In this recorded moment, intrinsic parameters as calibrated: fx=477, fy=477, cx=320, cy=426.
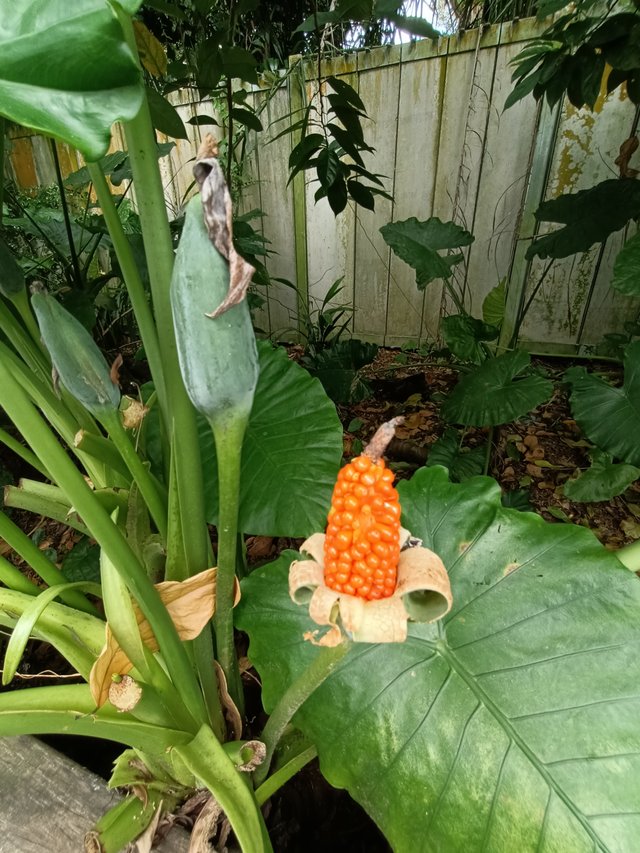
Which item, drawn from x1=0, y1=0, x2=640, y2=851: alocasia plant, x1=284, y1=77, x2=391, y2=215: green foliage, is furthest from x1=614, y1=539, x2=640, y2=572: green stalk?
x1=284, y1=77, x2=391, y2=215: green foliage

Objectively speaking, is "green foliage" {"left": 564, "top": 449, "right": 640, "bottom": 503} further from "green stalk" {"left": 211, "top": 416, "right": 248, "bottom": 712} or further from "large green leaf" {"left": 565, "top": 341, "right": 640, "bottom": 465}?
"green stalk" {"left": 211, "top": 416, "right": 248, "bottom": 712}

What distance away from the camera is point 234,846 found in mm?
451

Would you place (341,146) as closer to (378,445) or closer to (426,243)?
(426,243)

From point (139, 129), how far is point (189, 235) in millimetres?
107

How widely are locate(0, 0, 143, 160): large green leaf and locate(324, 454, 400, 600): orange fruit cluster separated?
0.69 ft

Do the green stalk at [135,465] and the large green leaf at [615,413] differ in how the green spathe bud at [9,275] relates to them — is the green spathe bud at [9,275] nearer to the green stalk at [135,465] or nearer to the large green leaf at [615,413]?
the green stalk at [135,465]

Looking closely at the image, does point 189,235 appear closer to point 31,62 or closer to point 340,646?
point 31,62

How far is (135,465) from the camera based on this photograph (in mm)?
442

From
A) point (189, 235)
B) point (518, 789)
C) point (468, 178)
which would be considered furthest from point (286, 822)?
point (468, 178)

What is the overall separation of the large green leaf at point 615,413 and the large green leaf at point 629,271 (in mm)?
177

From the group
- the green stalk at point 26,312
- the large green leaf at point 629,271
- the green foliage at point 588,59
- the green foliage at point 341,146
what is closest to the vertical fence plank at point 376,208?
the green foliage at point 341,146

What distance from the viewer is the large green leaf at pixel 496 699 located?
0.37m

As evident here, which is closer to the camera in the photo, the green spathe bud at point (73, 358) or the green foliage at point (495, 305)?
the green spathe bud at point (73, 358)

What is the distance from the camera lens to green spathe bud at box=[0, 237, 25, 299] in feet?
1.66
